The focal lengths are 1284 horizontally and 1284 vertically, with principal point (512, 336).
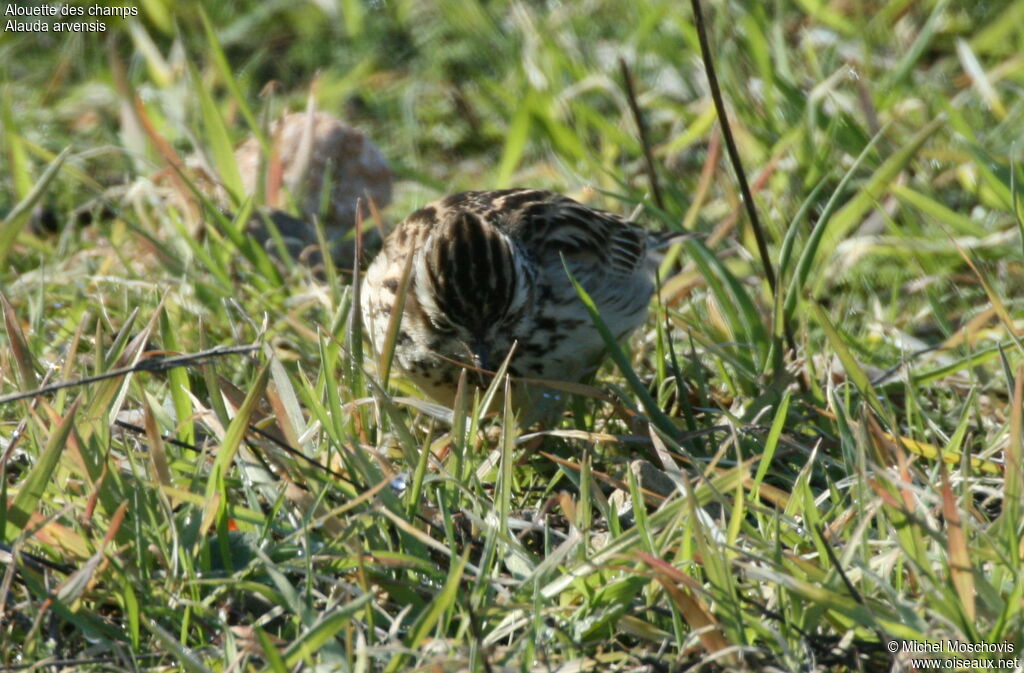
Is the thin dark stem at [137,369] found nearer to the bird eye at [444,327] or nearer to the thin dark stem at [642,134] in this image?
the bird eye at [444,327]

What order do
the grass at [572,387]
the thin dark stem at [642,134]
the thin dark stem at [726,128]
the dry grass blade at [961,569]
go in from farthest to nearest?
the thin dark stem at [642,134] → the thin dark stem at [726,128] → the grass at [572,387] → the dry grass blade at [961,569]

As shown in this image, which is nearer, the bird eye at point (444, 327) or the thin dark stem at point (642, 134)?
the bird eye at point (444, 327)

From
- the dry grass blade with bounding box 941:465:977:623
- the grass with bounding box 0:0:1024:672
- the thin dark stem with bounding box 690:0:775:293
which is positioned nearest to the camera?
the dry grass blade with bounding box 941:465:977:623

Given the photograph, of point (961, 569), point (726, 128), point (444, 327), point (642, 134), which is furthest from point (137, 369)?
point (642, 134)

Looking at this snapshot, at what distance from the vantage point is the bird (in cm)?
428

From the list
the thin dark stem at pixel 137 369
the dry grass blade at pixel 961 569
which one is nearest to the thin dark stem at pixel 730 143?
the dry grass blade at pixel 961 569

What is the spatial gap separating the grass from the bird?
199 millimetres

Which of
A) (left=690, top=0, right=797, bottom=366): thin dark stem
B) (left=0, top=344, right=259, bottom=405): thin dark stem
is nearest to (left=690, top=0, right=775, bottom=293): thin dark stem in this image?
(left=690, top=0, right=797, bottom=366): thin dark stem

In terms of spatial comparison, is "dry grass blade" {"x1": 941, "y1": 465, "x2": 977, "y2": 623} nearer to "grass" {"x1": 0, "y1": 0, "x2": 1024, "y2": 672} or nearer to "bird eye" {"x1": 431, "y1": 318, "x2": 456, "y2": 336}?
"grass" {"x1": 0, "y1": 0, "x2": 1024, "y2": 672}

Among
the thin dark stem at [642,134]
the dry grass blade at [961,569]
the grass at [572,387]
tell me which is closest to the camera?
the dry grass blade at [961,569]

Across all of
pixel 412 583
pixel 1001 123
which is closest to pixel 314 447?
pixel 412 583

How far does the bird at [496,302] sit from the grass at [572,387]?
0.65 feet

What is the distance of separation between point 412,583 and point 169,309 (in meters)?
2.19

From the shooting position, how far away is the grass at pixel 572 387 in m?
2.96
